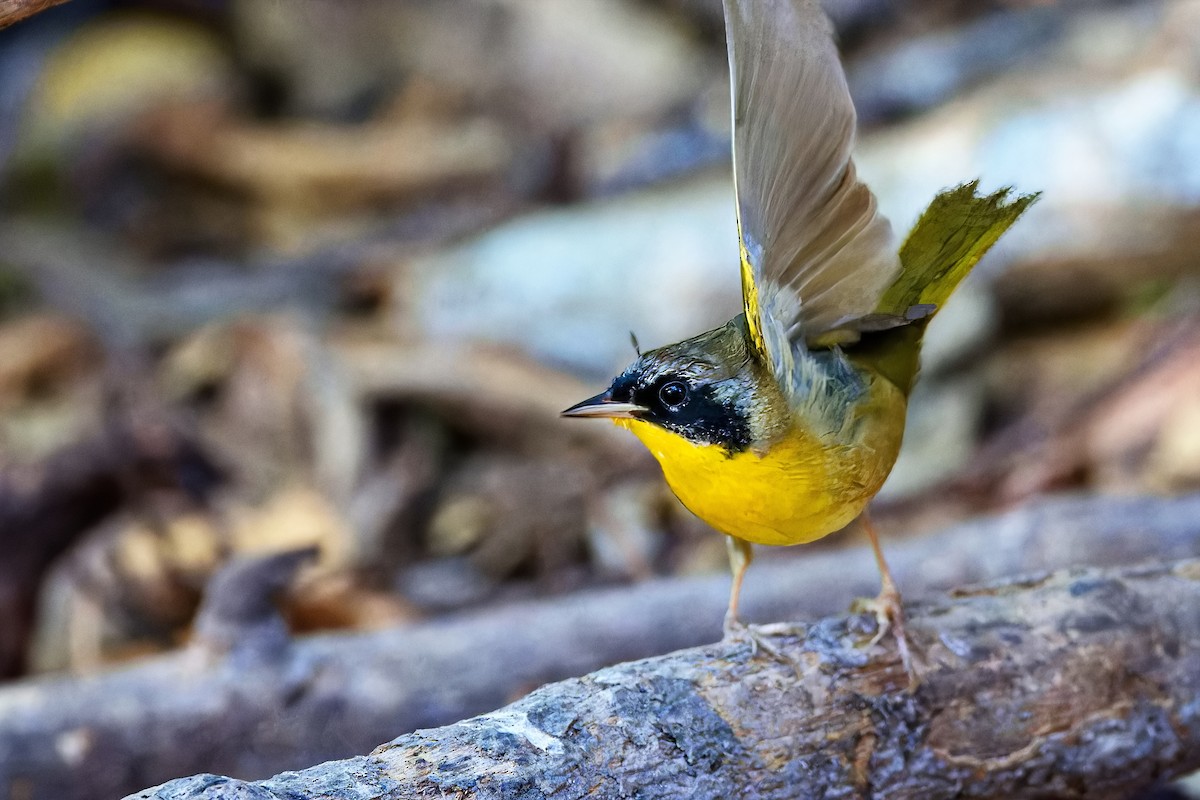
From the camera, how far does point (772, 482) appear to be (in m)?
2.09

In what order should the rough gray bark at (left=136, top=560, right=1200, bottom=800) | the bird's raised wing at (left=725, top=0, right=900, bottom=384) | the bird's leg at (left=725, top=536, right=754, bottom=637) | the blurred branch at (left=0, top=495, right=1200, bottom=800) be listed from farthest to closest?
the blurred branch at (left=0, top=495, right=1200, bottom=800)
the bird's leg at (left=725, top=536, right=754, bottom=637)
the rough gray bark at (left=136, top=560, right=1200, bottom=800)
the bird's raised wing at (left=725, top=0, right=900, bottom=384)

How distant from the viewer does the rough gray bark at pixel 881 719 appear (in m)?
1.91

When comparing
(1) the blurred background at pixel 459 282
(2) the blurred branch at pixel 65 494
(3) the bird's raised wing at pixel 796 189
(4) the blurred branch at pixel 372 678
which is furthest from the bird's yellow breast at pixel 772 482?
(2) the blurred branch at pixel 65 494

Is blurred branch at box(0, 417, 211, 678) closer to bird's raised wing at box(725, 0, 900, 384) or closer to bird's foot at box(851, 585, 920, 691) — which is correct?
bird's foot at box(851, 585, 920, 691)

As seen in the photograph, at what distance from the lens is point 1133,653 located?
2.46 m

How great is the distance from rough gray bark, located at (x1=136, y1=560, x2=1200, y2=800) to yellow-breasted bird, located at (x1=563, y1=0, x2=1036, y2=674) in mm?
126

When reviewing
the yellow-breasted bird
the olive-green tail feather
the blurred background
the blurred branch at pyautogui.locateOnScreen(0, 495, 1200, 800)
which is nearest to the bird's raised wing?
the yellow-breasted bird

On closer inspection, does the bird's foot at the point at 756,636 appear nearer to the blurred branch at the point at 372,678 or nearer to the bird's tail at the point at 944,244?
the bird's tail at the point at 944,244

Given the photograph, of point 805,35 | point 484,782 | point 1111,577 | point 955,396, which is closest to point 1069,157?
point 955,396

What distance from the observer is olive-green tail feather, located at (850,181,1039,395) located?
2.24 metres

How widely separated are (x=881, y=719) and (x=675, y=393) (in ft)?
2.46

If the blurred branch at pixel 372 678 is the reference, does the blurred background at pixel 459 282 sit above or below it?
above

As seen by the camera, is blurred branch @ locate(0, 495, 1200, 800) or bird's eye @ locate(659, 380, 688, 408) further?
blurred branch @ locate(0, 495, 1200, 800)

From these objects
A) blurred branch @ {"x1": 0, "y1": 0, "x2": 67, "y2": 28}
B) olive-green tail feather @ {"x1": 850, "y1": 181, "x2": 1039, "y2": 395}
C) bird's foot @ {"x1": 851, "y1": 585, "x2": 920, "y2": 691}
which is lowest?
bird's foot @ {"x1": 851, "y1": 585, "x2": 920, "y2": 691}
